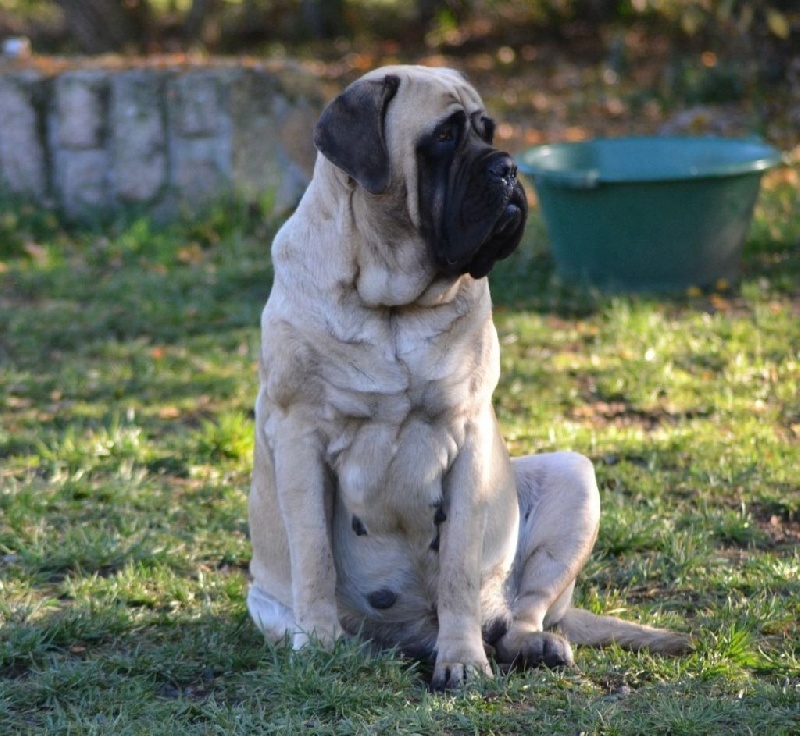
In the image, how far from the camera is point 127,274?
8078 mm

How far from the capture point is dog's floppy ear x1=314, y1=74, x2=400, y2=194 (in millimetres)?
3199

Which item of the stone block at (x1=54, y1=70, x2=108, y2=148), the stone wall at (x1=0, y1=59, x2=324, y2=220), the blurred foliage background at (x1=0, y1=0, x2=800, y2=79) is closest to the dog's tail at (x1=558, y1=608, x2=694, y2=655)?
the stone wall at (x1=0, y1=59, x2=324, y2=220)

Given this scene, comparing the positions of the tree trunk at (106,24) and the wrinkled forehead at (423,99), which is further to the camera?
the tree trunk at (106,24)

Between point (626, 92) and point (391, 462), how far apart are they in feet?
32.6

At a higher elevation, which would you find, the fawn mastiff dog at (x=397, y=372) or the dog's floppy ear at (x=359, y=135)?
the dog's floppy ear at (x=359, y=135)

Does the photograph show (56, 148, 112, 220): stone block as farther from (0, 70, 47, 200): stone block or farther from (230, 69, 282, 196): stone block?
(230, 69, 282, 196): stone block

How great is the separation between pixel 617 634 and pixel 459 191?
137 centimetres

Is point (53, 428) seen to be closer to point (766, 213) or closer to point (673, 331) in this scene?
point (673, 331)

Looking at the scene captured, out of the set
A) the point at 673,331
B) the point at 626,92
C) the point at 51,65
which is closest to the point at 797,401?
the point at 673,331

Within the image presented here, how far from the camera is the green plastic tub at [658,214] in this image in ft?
23.3

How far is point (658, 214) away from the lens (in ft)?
23.7

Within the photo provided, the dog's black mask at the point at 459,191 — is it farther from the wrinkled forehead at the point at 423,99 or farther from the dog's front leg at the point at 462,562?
the dog's front leg at the point at 462,562

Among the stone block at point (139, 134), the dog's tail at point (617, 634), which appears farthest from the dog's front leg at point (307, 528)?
the stone block at point (139, 134)

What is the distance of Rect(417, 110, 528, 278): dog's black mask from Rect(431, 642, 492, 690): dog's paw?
104cm
